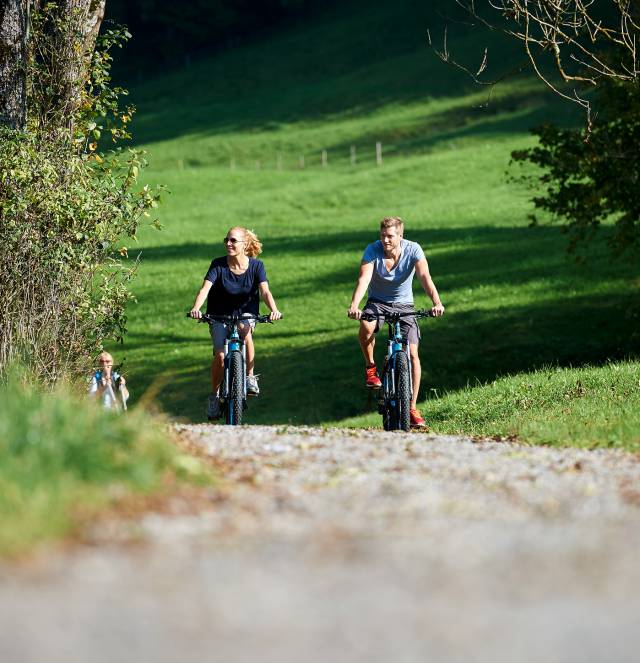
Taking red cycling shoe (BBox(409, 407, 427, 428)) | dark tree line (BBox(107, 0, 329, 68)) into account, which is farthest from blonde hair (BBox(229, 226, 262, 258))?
dark tree line (BBox(107, 0, 329, 68))

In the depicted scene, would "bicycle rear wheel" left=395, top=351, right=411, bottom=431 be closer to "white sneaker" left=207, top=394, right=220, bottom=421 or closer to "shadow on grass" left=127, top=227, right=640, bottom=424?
"white sneaker" left=207, top=394, right=220, bottom=421

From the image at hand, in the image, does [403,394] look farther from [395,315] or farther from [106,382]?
[106,382]

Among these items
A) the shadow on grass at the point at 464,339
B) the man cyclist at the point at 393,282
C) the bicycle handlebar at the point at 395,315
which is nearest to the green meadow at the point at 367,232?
the shadow on grass at the point at 464,339

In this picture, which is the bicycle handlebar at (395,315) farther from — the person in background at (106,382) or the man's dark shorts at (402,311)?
the person in background at (106,382)

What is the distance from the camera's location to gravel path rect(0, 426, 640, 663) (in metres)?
4.64

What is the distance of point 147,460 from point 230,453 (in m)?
1.86

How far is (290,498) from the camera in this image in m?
7.12

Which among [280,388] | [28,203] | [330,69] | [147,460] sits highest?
[330,69]

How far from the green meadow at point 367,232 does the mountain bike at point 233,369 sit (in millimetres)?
2442

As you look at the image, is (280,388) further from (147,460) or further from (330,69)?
(330,69)

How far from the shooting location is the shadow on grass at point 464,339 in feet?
74.4

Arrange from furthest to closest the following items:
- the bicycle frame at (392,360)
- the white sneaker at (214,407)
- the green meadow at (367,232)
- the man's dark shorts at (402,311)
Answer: the green meadow at (367,232) → the white sneaker at (214,407) → the man's dark shorts at (402,311) → the bicycle frame at (392,360)

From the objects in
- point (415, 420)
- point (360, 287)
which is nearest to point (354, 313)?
point (360, 287)

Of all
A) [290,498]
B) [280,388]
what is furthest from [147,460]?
[280,388]
